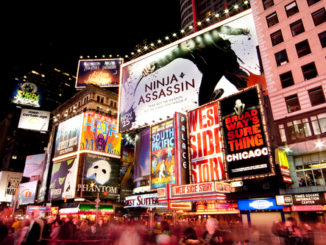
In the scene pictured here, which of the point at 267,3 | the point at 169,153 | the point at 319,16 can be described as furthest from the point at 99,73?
the point at 319,16

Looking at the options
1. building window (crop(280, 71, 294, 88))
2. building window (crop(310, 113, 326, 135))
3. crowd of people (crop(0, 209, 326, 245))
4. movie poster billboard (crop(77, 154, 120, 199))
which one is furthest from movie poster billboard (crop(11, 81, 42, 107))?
building window (crop(310, 113, 326, 135))

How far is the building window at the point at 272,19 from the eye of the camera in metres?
29.5

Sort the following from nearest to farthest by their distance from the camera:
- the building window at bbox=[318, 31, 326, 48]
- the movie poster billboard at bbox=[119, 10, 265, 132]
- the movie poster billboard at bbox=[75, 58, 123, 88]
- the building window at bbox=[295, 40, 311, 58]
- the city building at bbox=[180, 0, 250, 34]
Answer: the building window at bbox=[318, 31, 326, 48], the building window at bbox=[295, 40, 311, 58], the movie poster billboard at bbox=[119, 10, 265, 132], the movie poster billboard at bbox=[75, 58, 123, 88], the city building at bbox=[180, 0, 250, 34]

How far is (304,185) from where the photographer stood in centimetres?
2409

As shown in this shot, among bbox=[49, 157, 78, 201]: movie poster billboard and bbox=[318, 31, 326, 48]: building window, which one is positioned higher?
bbox=[318, 31, 326, 48]: building window

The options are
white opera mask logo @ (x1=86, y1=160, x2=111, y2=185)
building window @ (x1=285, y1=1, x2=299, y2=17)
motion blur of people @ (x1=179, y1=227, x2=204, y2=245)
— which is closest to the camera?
motion blur of people @ (x1=179, y1=227, x2=204, y2=245)

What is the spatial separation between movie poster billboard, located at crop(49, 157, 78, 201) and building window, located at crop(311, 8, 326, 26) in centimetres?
4341

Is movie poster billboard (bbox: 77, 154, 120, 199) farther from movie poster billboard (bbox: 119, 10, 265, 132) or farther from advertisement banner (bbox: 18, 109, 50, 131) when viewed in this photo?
advertisement banner (bbox: 18, 109, 50, 131)

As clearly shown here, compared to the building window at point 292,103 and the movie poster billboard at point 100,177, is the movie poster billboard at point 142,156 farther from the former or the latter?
the building window at point 292,103

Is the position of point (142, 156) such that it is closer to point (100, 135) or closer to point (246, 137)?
point (100, 135)

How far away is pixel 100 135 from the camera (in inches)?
1981

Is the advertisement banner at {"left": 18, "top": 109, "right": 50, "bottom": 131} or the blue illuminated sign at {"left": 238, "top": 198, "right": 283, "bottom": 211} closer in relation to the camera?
the blue illuminated sign at {"left": 238, "top": 198, "right": 283, "bottom": 211}

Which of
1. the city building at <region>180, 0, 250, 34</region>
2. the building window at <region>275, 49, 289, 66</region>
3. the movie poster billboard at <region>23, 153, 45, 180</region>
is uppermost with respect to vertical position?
the city building at <region>180, 0, 250, 34</region>

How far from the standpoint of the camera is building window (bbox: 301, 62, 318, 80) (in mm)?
24864
